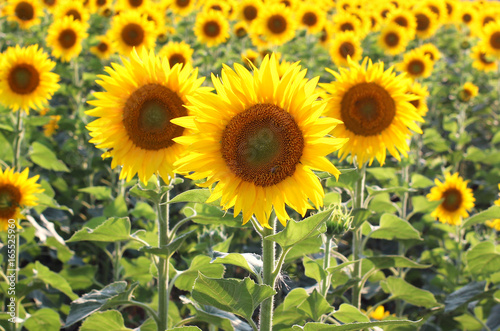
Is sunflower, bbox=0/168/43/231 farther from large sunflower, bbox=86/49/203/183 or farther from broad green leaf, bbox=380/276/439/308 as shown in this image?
broad green leaf, bbox=380/276/439/308

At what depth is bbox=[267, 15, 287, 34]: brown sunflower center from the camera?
7.49 meters

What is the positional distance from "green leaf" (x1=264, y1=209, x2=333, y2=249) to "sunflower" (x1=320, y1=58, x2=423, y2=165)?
114 centimetres

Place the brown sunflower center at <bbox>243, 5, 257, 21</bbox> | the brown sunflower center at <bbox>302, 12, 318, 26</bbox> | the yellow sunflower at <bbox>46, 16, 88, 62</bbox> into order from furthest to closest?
1. the brown sunflower center at <bbox>302, 12, 318, 26</bbox>
2. the brown sunflower center at <bbox>243, 5, 257, 21</bbox>
3. the yellow sunflower at <bbox>46, 16, 88, 62</bbox>

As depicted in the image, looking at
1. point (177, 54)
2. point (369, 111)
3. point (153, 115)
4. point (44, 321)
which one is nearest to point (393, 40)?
point (177, 54)

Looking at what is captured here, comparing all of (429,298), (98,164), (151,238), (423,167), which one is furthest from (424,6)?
(151,238)

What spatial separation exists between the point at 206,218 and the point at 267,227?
453 millimetres

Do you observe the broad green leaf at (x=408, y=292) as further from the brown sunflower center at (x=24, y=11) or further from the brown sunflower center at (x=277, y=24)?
the brown sunflower center at (x=24, y=11)

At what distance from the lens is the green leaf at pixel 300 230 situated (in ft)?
5.72

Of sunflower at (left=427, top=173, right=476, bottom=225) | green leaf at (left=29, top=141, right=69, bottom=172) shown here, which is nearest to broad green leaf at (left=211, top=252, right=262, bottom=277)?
green leaf at (left=29, top=141, right=69, bottom=172)

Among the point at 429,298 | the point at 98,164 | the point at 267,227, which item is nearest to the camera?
the point at 267,227

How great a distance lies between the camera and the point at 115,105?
7.58 ft

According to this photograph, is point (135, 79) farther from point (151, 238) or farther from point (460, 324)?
point (460, 324)

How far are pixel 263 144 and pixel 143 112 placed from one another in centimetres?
71

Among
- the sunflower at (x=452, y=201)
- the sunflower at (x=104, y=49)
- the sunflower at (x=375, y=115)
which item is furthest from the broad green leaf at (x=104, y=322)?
the sunflower at (x=104, y=49)
